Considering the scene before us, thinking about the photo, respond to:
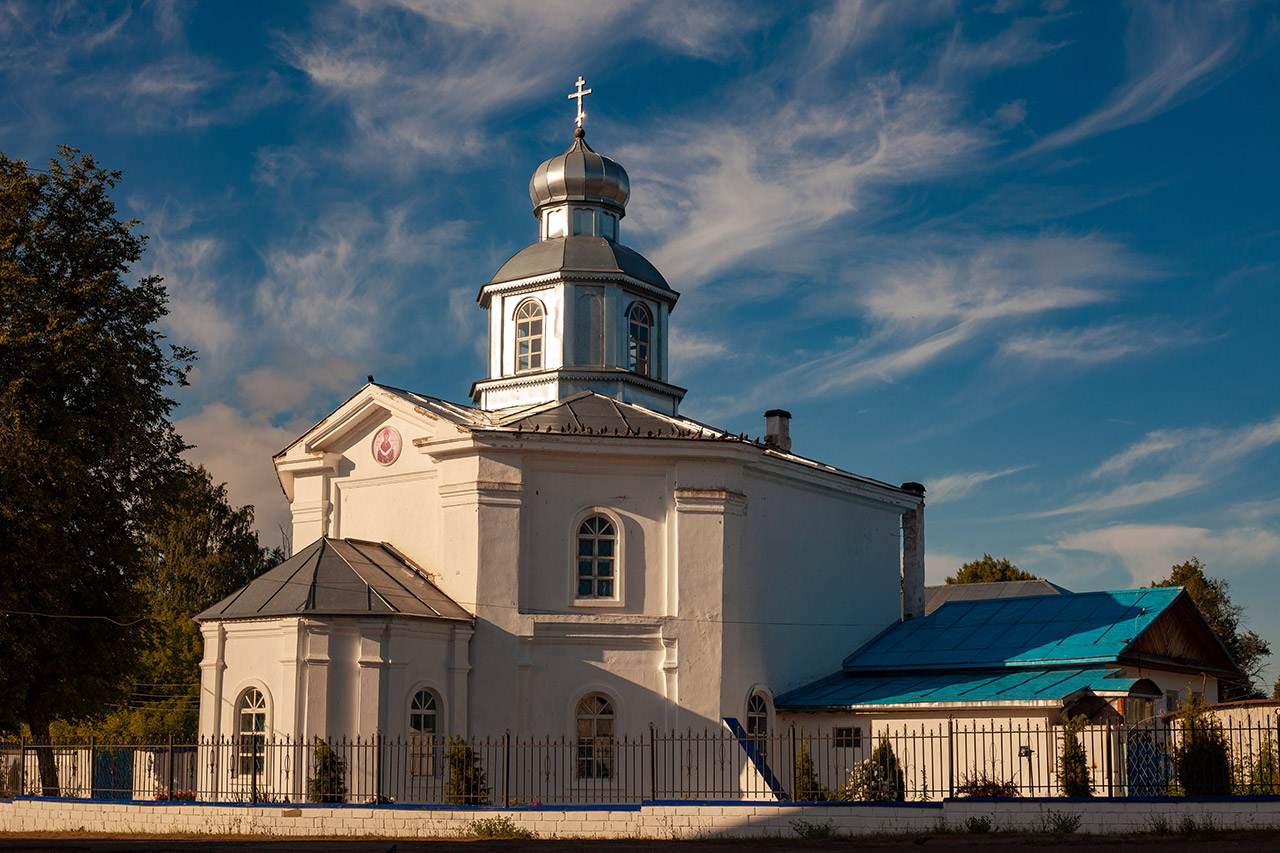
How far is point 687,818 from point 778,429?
14341mm

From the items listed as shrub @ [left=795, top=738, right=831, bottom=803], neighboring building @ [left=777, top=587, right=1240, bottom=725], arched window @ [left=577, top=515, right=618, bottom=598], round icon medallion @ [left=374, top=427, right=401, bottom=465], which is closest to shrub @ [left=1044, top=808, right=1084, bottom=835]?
shrub @ [left=795, top=738, right=831, bottom=803]

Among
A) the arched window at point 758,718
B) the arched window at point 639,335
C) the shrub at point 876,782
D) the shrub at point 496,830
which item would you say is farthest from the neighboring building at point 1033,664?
the shrub at point 496,830

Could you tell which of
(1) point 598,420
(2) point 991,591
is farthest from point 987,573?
(1) point 598,420

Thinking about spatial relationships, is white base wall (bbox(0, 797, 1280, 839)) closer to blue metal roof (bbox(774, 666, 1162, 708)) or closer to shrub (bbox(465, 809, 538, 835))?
shrub (bbox(465, 809, 538, 835))

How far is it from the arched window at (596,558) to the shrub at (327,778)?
18.0 feet

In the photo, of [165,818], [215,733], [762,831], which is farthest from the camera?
[215,733]

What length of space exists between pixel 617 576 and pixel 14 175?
1304cm

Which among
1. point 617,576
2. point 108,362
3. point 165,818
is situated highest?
point 108,362

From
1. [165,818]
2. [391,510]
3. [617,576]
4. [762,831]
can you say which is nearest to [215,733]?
[165,818]

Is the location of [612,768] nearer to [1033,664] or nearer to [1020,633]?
[1033,664]

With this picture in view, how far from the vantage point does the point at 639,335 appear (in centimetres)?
2939

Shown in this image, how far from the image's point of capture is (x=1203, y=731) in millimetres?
20031

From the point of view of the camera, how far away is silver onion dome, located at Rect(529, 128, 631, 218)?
98.9ft

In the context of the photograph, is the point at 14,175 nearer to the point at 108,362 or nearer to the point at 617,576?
the point at 108,362
